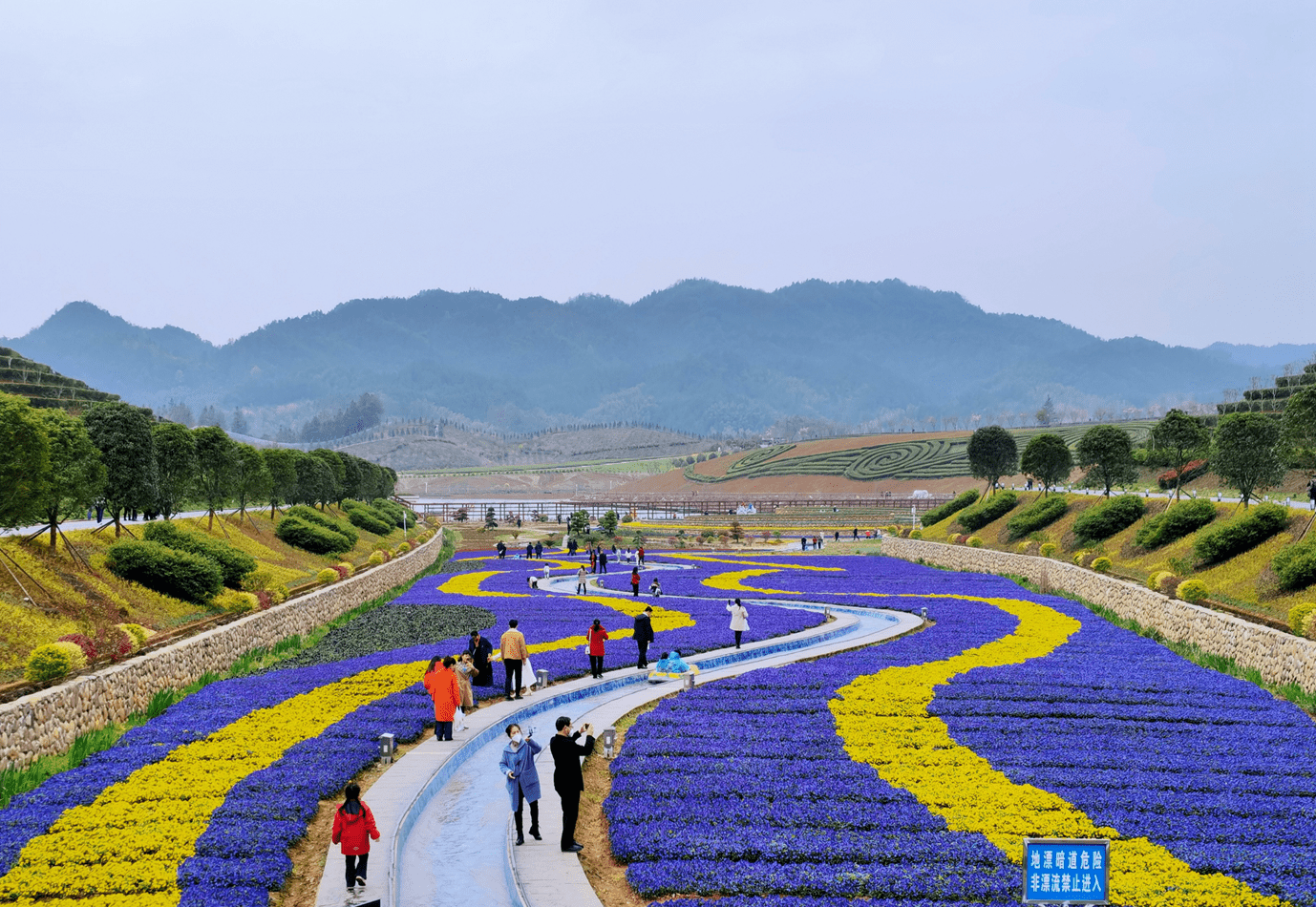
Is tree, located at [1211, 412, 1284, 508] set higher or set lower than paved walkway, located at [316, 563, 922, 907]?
higher

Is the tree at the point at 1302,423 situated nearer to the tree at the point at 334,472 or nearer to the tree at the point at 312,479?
the tree at the point at 312,479

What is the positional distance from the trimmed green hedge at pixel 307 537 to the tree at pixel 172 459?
8864 mm

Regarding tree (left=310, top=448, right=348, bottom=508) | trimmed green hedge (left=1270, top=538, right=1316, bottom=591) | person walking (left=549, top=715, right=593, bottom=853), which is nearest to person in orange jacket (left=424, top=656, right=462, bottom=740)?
person walking (left=549, top=715, right=593, bottom=853)

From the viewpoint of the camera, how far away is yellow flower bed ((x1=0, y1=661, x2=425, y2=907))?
447 inches

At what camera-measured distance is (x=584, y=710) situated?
2198cm

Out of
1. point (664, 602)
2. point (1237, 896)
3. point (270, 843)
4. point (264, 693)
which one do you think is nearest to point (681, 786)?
point (270, 843)

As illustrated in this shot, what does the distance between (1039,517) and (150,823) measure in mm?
53845

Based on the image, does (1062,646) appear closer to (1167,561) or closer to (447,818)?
(1167,561)

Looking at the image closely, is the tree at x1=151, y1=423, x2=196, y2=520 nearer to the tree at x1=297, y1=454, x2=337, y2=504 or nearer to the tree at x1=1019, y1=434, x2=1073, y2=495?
the tree at x1=297, y1=454, x2=337, y2=504

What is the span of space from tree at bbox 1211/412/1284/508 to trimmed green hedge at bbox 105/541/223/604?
40.6m

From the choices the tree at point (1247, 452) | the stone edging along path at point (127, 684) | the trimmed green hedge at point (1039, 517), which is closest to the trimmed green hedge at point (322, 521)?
the stone edging along path at point (127, 684)

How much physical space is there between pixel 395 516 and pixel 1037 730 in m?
74.7

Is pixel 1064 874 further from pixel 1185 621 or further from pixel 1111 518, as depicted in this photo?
pixel 1111 518

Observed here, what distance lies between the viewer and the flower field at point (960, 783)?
11.7m
